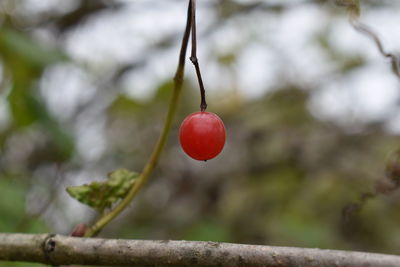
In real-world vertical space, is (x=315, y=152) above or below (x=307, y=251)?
below

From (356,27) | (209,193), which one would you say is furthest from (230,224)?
(356,27)

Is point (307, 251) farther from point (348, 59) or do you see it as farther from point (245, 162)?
point (348, 59)

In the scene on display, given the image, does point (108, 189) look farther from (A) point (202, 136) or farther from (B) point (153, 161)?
(A) point (202, 136)

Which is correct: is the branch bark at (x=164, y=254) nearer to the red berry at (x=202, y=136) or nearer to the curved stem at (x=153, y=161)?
the curved stem at (x=153, y=161)

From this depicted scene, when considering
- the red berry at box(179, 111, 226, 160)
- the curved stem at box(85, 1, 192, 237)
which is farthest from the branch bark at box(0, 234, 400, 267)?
the red berry at box(179, 111, 226, 160)

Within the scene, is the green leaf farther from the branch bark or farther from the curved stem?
the branch bark

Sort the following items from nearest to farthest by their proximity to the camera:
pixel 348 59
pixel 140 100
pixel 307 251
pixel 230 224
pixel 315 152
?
pixel 307 251 < pixel 230 224 < pixel 315 152 < pixel 140 100 < pixel 348 59

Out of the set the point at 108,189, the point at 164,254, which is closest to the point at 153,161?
the point at 108,189
